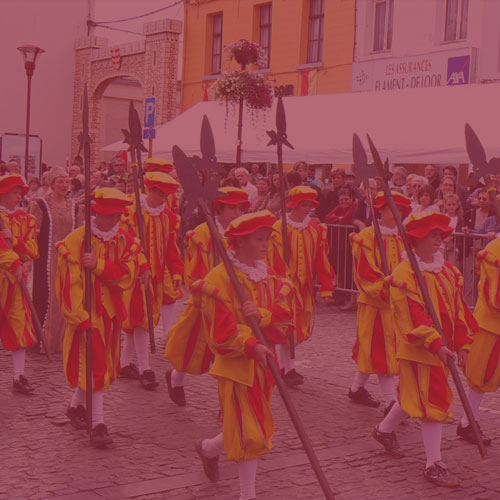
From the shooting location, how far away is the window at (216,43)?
28.4 metres

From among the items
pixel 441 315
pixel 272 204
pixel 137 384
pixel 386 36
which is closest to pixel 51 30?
pixel 386 36

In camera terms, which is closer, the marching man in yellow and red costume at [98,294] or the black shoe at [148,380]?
the marching man in yellow and red costume at [98,294]

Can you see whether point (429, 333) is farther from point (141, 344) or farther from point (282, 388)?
point (141, 344)

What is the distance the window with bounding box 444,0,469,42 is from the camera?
20.8m

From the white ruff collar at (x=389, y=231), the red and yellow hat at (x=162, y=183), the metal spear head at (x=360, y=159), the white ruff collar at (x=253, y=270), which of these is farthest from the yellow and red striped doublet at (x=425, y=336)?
the red and yellow hat at (x=162, y=183)

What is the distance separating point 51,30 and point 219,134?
20209mm

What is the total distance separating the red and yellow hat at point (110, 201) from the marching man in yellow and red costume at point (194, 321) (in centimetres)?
69

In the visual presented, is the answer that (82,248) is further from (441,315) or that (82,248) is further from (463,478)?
(463,478)

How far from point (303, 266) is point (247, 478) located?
3.71 m

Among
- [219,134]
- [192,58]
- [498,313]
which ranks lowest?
[498,313]

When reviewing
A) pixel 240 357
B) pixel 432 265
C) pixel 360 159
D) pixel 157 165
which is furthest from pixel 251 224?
pixel 157 165

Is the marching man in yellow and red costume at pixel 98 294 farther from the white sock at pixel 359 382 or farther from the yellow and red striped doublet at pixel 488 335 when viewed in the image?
the yellow and red striped doublet at pixel 488 335

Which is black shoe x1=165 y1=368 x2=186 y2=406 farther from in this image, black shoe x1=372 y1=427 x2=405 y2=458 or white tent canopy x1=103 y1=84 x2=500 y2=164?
white tent canopy x1=103 y1=84 x2=500 y2=164

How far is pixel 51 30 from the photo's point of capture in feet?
124
